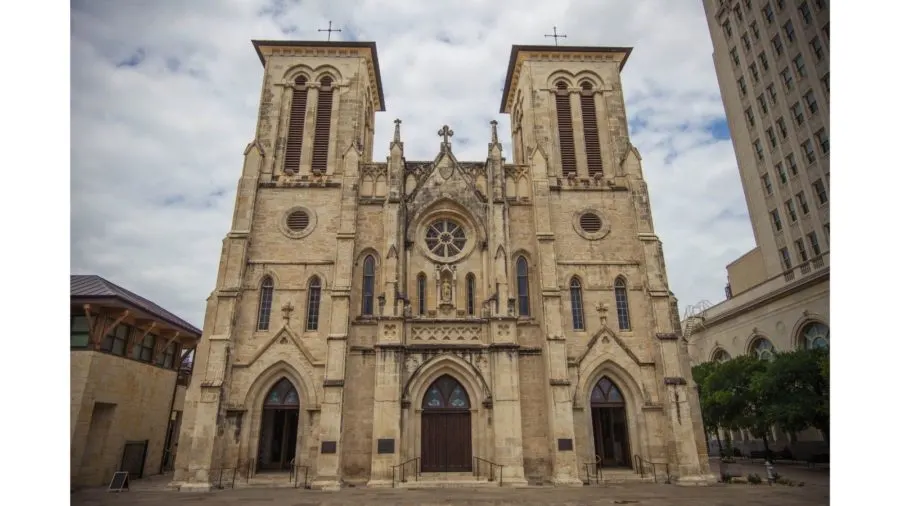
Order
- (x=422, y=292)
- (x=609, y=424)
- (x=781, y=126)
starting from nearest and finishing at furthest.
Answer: (x=609, y=424)
(x=422, y=292)
(x=781, y=126)

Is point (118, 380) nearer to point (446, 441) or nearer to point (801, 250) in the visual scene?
point (446, 441)

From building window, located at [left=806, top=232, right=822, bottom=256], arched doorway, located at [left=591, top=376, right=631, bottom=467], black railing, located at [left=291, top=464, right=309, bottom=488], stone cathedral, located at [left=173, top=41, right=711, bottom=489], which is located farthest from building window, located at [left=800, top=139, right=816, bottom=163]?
black railing, located at [left=291, top=464, right=309, bottom=488]

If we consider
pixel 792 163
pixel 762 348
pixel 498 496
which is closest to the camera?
pixel 498 496

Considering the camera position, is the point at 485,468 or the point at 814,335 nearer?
the point at 485,468

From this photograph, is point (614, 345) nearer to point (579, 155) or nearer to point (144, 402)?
point (579, 155)

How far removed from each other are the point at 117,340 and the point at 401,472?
13140 millimetres

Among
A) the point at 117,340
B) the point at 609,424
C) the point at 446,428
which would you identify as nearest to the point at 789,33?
the point at 609,424

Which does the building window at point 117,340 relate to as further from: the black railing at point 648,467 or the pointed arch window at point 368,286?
the black railing at point 648,467

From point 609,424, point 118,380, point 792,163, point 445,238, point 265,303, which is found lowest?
point 609,424

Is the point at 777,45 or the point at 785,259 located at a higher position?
the point at 777,45

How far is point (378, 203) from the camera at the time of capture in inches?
966

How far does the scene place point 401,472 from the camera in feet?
63.4

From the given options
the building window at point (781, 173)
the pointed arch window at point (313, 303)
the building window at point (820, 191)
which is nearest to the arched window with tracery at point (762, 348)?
the building window at point (820, 191)

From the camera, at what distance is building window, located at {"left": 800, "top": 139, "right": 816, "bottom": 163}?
30403 millimetres
